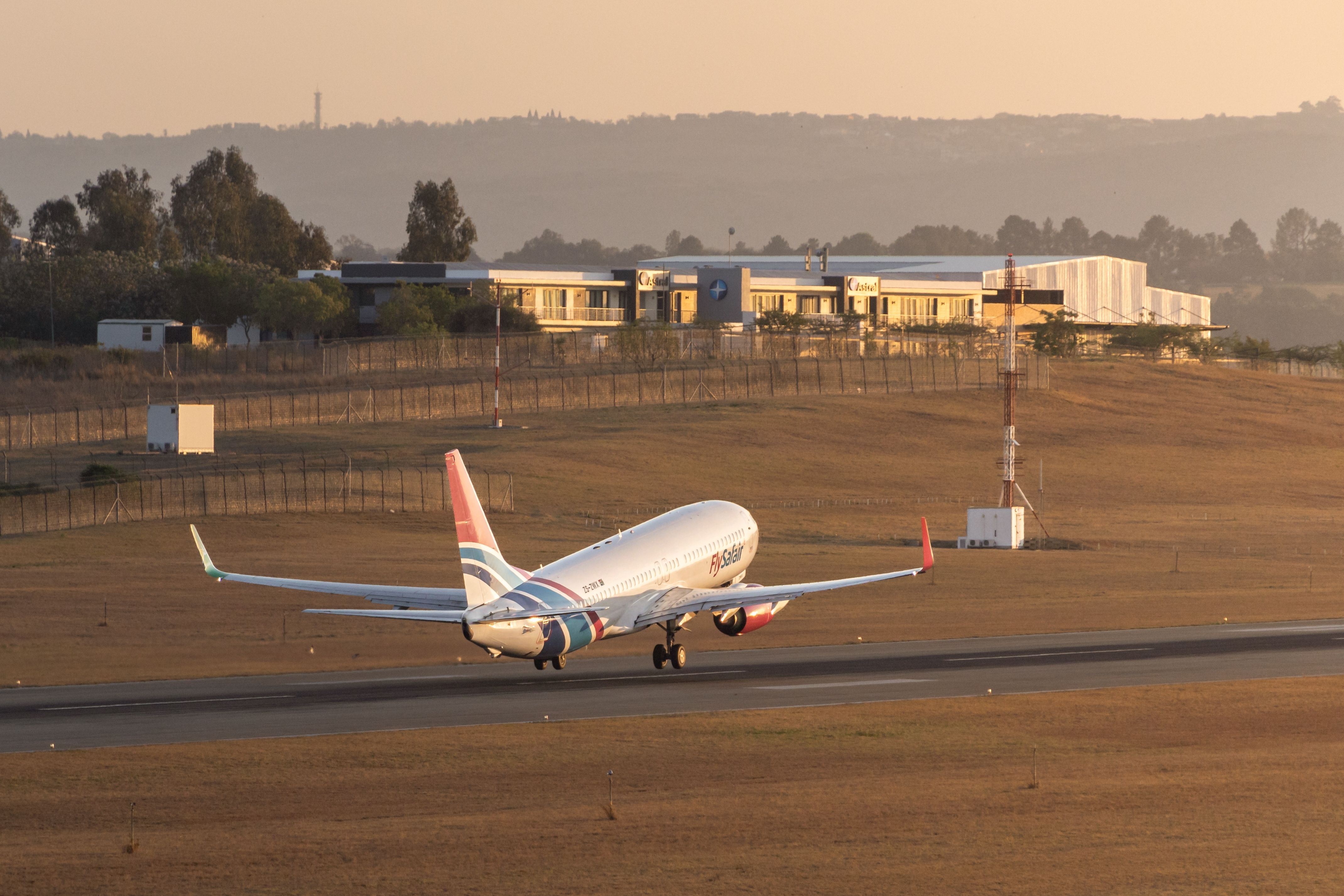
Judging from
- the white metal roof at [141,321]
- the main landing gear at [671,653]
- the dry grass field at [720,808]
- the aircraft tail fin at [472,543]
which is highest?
the white metal roof at [141,321]

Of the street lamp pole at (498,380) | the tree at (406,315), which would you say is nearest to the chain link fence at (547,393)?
the street lamp pole at (498,380)

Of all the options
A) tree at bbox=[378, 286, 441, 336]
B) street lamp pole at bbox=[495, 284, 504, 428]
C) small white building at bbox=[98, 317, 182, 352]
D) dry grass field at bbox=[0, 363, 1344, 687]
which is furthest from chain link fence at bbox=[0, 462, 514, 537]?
small white building at bbox=[98, 317, 182, 352]

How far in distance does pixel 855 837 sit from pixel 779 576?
46.8 metres

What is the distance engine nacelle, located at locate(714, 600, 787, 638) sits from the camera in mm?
52656

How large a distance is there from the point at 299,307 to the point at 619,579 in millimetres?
134395

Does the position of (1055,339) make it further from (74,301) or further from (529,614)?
(529,614)

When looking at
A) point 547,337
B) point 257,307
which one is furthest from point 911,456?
point 257,307

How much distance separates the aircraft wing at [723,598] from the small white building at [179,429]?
2510 inches

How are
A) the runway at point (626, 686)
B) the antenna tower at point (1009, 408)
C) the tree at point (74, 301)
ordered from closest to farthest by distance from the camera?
the runway at point (626, 686)
the antenna tower at point (1009, 408)
the tree at point (74, 301)

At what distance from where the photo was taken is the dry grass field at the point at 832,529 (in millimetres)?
61562

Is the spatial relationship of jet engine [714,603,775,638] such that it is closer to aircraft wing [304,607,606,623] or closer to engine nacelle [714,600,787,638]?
engine nacelle [714,600,787,638]

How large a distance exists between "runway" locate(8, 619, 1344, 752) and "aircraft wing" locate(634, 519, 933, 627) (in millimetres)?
2072

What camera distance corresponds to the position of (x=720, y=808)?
3331cm

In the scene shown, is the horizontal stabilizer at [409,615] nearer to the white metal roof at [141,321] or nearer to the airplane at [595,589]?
the airplane at [595,589]
